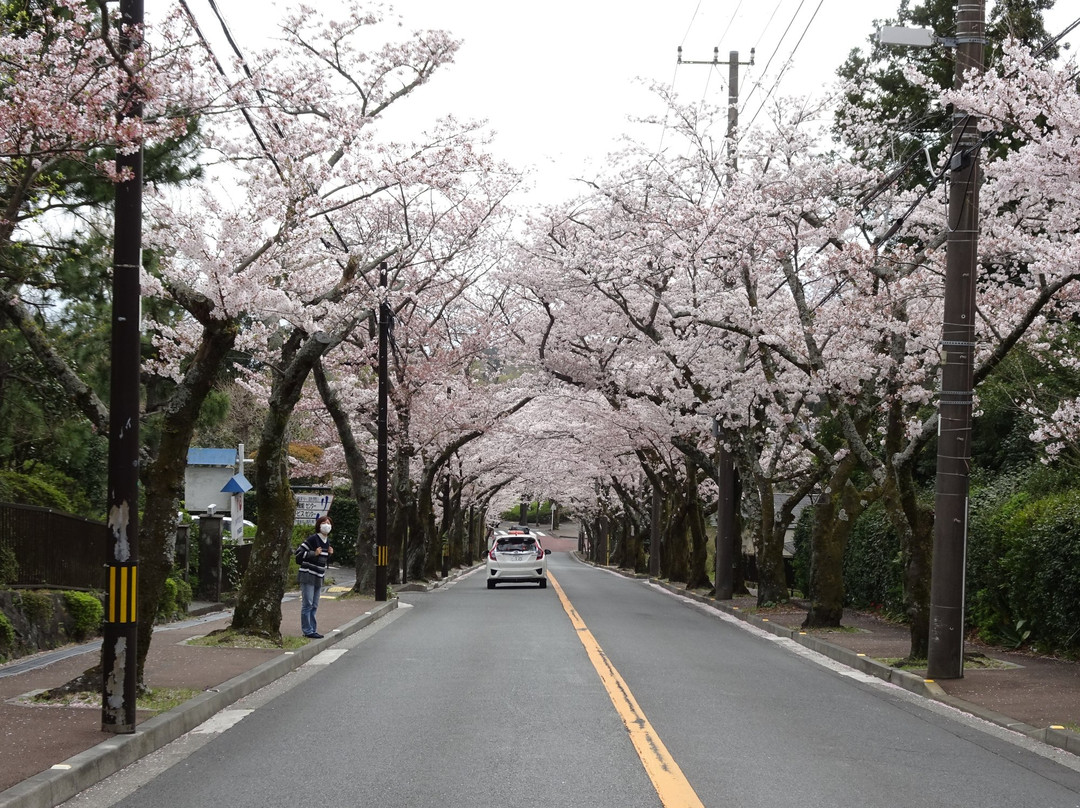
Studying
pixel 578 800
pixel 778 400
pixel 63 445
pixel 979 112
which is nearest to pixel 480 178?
pixel 778 400

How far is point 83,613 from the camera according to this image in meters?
16.8

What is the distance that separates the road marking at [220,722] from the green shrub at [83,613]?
22.1ft

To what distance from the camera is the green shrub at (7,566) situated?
15.4 meters

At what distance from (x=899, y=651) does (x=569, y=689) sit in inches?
265

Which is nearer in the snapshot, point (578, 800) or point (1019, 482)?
point (578, 800)

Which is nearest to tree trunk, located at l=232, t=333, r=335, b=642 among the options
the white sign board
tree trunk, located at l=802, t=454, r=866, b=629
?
tree trunk, located at l=802, t=454, r=866, b=629

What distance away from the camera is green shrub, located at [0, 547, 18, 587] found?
50.7 feet

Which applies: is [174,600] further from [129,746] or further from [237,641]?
[129,746]

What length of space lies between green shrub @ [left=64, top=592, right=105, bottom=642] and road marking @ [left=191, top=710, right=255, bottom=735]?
673cm

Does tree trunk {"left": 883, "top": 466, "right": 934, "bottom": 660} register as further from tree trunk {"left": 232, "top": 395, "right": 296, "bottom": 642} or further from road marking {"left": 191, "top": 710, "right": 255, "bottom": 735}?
road marking {"left": 191, "top": 710, "right": 255, "bottom": 735}

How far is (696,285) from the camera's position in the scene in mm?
26109

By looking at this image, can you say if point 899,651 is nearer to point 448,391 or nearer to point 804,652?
point 804,652

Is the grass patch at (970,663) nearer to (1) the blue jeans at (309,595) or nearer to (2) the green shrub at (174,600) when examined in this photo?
(1) the blue jeans at (309,595)

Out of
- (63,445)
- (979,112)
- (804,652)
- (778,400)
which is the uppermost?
(979,112)
